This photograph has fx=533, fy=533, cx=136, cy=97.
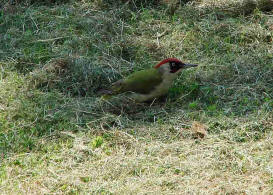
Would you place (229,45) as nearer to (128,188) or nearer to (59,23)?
(59,23)

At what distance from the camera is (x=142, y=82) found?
6.70m

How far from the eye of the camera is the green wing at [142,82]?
6.64 metres

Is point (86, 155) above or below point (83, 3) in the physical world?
below

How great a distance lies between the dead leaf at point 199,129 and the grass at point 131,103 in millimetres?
43

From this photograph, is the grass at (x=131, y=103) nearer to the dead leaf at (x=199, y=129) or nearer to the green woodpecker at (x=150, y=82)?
the dead leaf at (x=199, y=129)

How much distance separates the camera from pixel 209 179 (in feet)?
16.7

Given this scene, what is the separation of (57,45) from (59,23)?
0.72 m

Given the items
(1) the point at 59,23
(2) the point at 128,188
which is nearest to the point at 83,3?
(1) the point at 59,23

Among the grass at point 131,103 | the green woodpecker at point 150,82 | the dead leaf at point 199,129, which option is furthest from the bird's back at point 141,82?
the dead leaf at point 199,129

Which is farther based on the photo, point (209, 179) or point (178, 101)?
point (178, 101)

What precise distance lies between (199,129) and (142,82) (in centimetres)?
119

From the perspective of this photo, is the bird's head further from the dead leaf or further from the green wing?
the dead leaf

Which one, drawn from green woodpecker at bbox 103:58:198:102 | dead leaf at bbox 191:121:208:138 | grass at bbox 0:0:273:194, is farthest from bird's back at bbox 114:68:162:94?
dead leaf at bbox 191:121:208:138

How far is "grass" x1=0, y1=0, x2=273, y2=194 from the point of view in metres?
5.21
